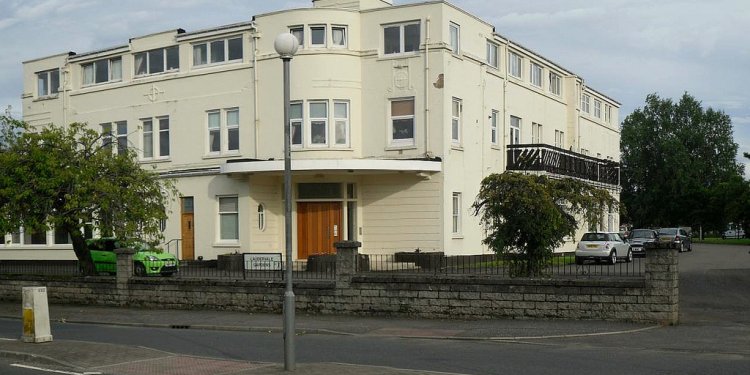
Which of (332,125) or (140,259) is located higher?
(332,125)

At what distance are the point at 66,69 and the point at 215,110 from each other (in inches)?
355

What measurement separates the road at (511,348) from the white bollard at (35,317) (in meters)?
1.44

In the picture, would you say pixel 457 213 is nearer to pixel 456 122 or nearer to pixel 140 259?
pixel 456 122

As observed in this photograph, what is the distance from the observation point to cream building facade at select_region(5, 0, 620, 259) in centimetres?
3278

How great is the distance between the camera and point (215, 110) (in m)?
36.0

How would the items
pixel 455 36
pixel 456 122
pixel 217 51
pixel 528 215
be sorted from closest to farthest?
pixel 528 215
pixel 455 36
pixel 456 122
pixel 217 51

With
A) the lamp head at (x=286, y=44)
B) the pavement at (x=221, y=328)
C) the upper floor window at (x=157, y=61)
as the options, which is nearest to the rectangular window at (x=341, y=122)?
the upper floor window at (x=157, y=61)

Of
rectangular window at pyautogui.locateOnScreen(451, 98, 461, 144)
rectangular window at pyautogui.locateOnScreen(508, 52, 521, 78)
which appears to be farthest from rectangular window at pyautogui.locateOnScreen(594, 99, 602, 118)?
rectangular window at pyautogui.locateOnScreen(451, 98, 461, 144)

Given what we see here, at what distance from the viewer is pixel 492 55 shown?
3719 centimetres

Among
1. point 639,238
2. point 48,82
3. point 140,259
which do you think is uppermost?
point 48,82

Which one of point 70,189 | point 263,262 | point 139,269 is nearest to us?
point 263,262

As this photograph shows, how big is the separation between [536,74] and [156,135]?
17476 mm

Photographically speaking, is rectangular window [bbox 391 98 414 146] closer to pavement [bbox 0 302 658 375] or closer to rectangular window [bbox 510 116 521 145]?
rectangular window [bbox 510 116 521 145]

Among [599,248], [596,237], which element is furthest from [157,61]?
[599,248]
